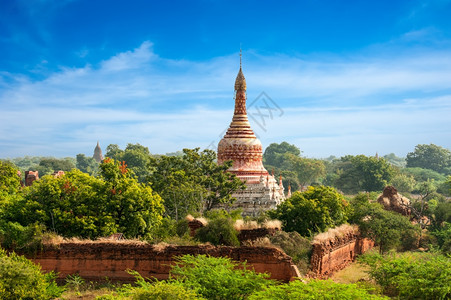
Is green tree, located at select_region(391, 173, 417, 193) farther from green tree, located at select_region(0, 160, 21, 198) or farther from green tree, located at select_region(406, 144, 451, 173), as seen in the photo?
green tree, located at select_region(0, 160, 21, 198)

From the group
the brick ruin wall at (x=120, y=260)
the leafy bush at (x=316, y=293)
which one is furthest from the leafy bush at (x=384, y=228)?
the leafy bush at (x=316, y=293)

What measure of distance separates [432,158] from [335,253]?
323ft

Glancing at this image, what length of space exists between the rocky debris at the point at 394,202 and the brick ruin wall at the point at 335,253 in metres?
7.95

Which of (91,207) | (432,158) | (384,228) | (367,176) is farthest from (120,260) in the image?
(432,158)

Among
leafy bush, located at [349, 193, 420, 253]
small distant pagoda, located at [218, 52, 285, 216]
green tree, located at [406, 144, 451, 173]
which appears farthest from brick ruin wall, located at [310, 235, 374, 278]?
green tree, located at [406, 144, 451, 173]

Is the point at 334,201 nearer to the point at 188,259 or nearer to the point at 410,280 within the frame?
the point at 410,280

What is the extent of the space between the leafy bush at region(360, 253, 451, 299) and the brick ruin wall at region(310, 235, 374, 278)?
2233 millimetres

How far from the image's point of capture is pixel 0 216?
20359mm

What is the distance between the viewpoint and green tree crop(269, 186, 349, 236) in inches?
985

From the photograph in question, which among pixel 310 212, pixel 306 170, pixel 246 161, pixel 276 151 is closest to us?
pixel 310 212

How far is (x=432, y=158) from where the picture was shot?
113375 millimetres

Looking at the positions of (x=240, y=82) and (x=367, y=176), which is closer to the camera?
(x=240, y=82)

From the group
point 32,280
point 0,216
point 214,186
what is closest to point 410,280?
point 32,280

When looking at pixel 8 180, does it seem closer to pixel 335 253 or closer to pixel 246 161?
pixel 246 161
